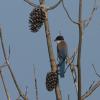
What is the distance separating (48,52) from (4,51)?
12.8 inches

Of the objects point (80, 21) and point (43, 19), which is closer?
point (80, 21)

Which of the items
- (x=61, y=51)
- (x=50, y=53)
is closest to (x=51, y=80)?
(x=50, y=53)

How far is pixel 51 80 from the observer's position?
11.7ft

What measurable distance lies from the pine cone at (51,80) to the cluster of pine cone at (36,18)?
38cm

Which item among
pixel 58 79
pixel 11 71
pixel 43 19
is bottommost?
pixel 58 79

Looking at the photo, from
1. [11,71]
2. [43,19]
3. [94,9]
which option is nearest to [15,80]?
[11,71]

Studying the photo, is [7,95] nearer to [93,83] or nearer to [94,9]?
[93,83]

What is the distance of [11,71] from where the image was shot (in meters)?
3.21

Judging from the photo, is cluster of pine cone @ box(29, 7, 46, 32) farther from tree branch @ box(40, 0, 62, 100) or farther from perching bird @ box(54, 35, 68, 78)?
perching bird @ box(54, 35, 68, 78)

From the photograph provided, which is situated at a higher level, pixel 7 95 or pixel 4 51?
pixel 4 51

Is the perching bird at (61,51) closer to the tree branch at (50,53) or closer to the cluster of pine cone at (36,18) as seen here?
the cluster of pine cone at (36,18)

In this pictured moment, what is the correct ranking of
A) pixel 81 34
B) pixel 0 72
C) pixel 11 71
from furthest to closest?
pixel 0 72
pixel 11 71
pixel 81 34

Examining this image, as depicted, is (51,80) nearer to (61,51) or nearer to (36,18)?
(36,18)

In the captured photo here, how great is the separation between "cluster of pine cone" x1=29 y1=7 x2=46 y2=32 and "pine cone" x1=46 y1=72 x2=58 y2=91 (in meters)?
0.38
